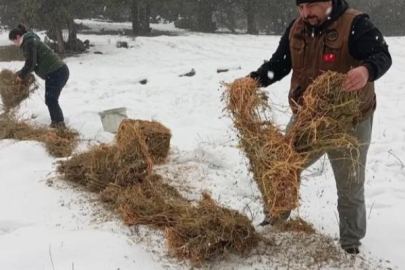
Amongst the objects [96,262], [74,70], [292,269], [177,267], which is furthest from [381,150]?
[74,70]

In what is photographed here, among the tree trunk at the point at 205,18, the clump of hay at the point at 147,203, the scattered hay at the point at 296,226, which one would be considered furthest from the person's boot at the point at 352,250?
the tree trunk at the point at 205,18

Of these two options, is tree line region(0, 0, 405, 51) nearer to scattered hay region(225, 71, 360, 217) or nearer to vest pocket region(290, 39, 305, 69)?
vest pocket region(290, 39, 305, 69)

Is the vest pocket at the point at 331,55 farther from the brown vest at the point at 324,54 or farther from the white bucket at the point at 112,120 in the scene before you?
the white bucket at the point at 112,120

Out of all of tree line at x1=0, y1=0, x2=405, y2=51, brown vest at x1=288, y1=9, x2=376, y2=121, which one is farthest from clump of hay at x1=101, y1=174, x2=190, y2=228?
tree line at x1=0, y1=0, x2=405, y2=51

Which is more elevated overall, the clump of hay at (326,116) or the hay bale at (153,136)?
the clump of hay at (326,116)

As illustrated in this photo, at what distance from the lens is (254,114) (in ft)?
9.25

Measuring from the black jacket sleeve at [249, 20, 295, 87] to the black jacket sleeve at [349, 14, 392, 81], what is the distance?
0.54 metres

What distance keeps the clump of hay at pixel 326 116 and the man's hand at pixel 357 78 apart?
0.07 m

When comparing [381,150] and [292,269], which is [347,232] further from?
[381,150]

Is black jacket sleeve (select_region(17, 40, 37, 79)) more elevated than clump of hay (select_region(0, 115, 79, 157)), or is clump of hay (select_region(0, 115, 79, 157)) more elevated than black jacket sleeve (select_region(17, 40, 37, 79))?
black jacket sleeve (select_region(17, 40, 37, 79))

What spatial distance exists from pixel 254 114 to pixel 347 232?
1.07 meters

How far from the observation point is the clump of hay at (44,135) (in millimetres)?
5289

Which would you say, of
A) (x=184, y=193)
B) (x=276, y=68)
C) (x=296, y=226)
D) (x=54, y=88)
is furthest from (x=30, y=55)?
(x=296, y=226)

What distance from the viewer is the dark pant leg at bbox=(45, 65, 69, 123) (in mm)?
6359
